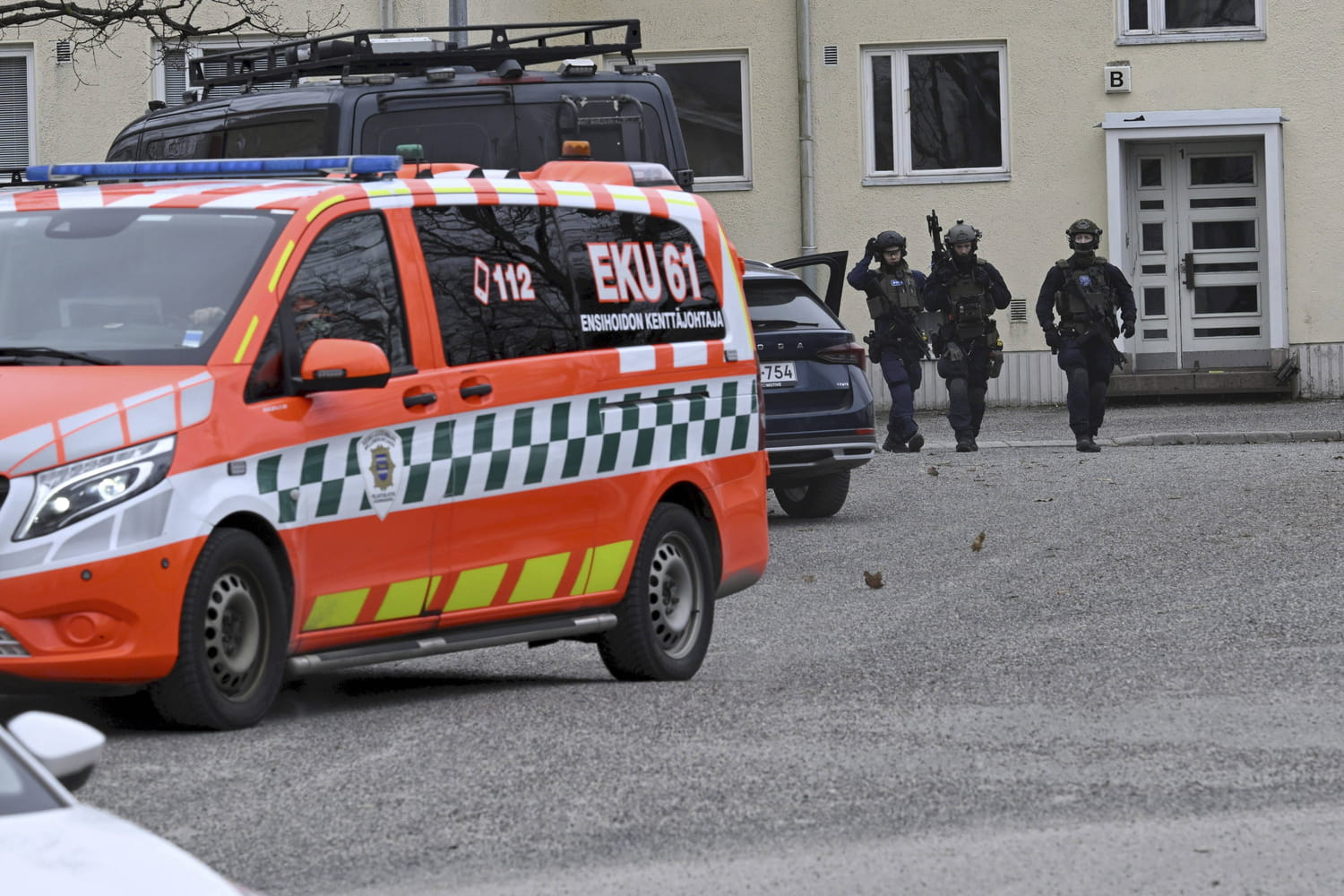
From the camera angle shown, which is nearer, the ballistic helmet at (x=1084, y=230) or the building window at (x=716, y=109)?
the ballistic helmet at (x=1084, y=230)

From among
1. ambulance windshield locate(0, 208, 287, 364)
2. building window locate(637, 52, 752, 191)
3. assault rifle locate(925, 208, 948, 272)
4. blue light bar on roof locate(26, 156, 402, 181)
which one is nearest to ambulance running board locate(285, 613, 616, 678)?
ambulance windshield locate(0, 208, 287, 364)

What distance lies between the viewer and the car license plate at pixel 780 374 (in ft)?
50.6

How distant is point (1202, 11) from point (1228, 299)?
3.30 meters

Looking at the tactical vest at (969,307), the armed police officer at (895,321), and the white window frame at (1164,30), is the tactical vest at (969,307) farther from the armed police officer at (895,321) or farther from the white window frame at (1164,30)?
the white window frame at (1164,30)

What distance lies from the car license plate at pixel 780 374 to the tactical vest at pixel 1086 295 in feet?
21.0

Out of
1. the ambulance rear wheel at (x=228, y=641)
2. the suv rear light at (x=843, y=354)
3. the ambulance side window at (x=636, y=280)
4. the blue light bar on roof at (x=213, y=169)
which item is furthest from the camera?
the suv rear light at (x=843, y=354)

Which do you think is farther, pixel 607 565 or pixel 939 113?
pixel 939 113

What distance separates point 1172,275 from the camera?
28.1 metres

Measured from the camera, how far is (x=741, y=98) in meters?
28.0

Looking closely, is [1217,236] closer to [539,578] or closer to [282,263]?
[539,578]

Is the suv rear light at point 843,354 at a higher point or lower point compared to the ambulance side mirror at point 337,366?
lower

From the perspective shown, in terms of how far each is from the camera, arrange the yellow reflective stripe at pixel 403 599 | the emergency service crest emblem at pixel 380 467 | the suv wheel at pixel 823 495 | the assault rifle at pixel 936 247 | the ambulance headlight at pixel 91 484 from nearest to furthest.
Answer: the ambulance headlight at pixel 91 484, the emergency service crest emblem at pixel 380 467, the yellow reflective stripe at pixel 403 599, the suv wheel at pixel 823 495, the assault rifle at pixel 936 247

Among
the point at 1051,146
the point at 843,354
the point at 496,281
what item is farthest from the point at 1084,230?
the point at 496,281

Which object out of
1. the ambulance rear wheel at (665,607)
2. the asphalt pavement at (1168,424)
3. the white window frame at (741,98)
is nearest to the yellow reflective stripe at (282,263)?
the ambulance rear wheel at (665,607)
